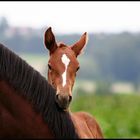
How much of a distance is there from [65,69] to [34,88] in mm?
2012

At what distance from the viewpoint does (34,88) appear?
4363 mm

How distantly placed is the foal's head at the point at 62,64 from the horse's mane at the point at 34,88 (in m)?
1.30

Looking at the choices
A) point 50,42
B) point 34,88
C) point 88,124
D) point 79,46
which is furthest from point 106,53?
point 34,88

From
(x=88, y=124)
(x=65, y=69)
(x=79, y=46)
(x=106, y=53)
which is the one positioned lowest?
(x=106, y=53)

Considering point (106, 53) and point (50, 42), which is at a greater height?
Result: point (50, 42)

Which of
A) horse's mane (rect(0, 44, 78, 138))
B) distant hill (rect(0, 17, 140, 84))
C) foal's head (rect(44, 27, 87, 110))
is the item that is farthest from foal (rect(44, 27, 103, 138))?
distant hill (rect(0, 17, 140, 84))

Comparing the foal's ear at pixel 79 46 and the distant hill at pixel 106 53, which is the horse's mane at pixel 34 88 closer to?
the foal's ear at pixel 79 46

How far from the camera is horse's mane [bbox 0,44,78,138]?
4348 millimetres

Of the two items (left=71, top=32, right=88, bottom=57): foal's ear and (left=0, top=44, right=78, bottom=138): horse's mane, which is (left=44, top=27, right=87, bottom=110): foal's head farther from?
(left=0, top=44, right=78, bottom=138): horse's mane

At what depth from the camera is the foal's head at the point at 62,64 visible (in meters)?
6.07

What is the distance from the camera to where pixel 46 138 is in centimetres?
429

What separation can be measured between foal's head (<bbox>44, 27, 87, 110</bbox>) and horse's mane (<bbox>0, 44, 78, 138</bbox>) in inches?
51.2

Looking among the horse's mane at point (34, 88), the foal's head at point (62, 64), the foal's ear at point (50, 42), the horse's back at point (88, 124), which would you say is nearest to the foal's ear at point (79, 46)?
the foal's head at point (62, 64)

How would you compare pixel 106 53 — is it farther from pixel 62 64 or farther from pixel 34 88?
pixel 34 88
